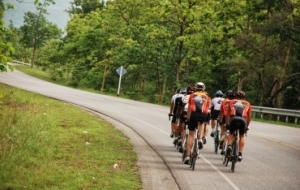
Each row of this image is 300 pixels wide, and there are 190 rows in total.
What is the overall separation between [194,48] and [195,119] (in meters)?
27.8

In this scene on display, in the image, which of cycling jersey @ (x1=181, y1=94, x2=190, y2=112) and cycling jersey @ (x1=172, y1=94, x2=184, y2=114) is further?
cycling jersey @ (x1=172, y1=94, x2=184, y2=114)

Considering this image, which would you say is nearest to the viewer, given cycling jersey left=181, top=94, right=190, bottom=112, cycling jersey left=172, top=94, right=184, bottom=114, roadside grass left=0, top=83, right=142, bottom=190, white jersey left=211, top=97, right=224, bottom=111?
roadside grass left=0, top=83, right=142, bottom=190

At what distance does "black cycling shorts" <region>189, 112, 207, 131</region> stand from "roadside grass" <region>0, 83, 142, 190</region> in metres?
1.82

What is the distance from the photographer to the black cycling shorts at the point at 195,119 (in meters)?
10.4

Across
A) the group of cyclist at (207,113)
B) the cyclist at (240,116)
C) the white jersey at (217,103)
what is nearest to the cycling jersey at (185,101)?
the group of cyclist at (207,113)

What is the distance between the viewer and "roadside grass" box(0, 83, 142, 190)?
788 centimetres

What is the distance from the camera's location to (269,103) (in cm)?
3059

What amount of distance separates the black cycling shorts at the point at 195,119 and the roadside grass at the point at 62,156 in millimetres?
1820

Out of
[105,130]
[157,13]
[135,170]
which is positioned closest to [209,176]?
[135,170]

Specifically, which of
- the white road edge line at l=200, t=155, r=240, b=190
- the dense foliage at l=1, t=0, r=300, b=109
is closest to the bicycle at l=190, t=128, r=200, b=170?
the white road edge line at l=200, t=155, r=240, b=190

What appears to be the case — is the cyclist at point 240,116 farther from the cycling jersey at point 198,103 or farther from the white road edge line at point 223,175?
the cycling jersey at point 198,103

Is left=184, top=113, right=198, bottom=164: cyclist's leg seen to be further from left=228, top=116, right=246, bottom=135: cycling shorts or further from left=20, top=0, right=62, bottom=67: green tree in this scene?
left=20, top=0, right=62, bottom=67: green tree

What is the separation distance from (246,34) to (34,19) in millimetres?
47224

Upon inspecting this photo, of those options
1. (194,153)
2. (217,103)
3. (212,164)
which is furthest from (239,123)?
(217,103)
